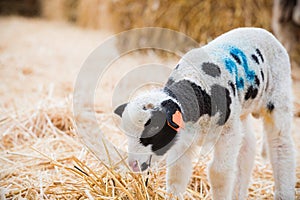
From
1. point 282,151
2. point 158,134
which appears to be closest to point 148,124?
point 158,134

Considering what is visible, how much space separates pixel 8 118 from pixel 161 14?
3.10 m

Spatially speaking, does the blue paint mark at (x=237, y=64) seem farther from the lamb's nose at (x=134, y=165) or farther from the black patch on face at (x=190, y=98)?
the lamb's nose at (x=134, y=165)

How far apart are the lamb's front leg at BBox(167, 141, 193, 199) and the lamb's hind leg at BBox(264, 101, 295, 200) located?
1.56 feet

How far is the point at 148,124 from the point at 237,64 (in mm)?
560

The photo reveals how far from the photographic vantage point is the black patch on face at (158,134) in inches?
65.1

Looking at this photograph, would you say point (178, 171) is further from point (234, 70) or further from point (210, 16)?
point (210, 16)

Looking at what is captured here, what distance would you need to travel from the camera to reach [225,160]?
1.87m

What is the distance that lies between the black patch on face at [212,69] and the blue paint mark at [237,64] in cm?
5

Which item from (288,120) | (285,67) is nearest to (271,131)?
(288,120)

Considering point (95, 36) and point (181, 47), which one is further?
point (95, 36)

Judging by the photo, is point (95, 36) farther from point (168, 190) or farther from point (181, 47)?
point (168, 190)

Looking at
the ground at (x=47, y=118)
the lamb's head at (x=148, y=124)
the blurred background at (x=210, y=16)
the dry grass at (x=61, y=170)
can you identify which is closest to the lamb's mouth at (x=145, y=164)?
the lamb's head at (x=148, y=124)

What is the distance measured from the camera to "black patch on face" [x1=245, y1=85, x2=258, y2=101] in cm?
193

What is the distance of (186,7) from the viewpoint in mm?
5379
